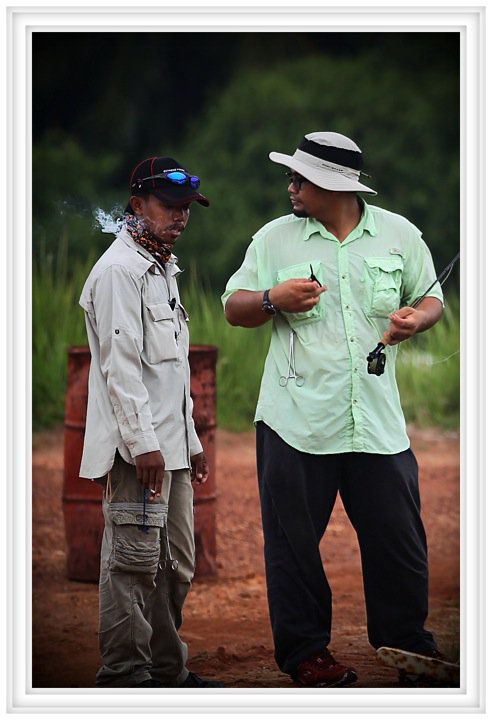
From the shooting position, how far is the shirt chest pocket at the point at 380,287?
3.88 metres

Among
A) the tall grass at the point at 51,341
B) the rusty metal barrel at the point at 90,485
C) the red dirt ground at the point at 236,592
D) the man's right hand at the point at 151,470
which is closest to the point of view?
the man's right hand at the point at 151,470

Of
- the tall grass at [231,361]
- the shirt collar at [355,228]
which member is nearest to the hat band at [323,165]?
the shirt collar at [355,228]

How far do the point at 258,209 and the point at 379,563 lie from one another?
23.3ft

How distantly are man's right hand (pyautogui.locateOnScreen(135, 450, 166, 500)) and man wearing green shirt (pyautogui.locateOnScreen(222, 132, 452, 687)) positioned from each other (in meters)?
0.44

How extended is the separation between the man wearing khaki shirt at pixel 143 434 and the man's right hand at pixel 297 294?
13.3 inches

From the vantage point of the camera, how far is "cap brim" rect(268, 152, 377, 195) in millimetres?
3855

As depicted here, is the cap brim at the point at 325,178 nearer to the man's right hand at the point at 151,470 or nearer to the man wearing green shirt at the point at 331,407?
the man wearing green shirt at the point at 331,407

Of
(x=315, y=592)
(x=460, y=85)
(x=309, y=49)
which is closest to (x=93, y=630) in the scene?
(x=315, y=592)

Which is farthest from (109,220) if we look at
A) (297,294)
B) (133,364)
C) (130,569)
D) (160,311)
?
(130,569)

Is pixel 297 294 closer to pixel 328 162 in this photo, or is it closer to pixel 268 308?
pixel 268 308

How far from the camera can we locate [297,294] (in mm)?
3732

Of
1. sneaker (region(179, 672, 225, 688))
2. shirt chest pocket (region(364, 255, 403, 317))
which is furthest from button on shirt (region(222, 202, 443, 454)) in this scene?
sneaker (region(179, 672, 225, 688))

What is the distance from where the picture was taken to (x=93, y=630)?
16.4ft

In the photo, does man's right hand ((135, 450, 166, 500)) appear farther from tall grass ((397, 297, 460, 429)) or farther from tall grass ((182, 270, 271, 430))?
tall grass ((397, 297, 460, 429))
